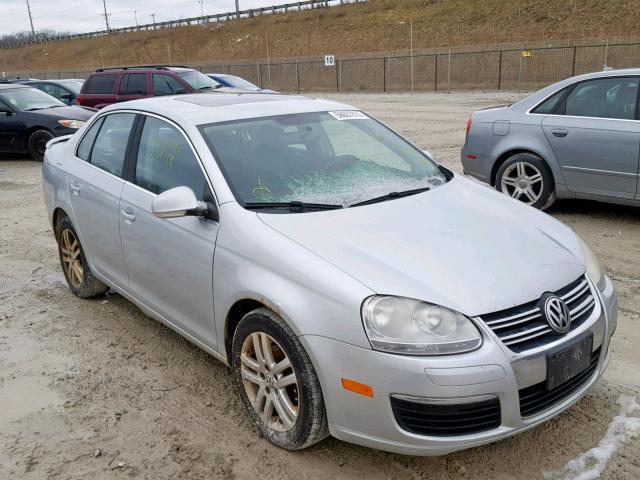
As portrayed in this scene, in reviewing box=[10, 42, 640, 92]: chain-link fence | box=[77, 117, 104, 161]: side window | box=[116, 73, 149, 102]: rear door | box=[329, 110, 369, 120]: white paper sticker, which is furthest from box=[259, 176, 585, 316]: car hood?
box=[10, 42, 640, 92]: chain-link fence

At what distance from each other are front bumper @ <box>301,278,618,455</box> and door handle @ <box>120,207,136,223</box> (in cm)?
168

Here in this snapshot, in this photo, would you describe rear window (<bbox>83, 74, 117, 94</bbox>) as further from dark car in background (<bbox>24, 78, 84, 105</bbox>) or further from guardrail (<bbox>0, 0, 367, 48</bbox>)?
guardrail (<bbox>0, 0, 367, 48</bbox>)

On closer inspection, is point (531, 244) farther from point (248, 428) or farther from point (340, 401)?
point (248, 428)

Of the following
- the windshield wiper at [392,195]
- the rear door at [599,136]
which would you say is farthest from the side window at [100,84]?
the windshield wiper at [392,195]

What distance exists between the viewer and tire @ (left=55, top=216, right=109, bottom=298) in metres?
4.80

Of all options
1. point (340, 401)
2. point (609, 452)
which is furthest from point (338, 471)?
point (609, 452)

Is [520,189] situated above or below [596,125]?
below

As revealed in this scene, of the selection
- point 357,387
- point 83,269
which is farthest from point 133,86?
point 357,387

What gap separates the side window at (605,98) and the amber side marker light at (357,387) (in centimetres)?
493

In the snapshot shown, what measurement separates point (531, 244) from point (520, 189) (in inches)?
163

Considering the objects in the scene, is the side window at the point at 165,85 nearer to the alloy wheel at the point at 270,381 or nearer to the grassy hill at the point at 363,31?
the alloy wheel at the point at 270,381

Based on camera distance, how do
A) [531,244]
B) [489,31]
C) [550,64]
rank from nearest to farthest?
[531,244] → [550,64] → [489,31]

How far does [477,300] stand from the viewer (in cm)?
251

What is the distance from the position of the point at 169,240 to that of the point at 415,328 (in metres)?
1.61
